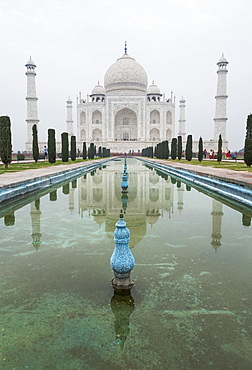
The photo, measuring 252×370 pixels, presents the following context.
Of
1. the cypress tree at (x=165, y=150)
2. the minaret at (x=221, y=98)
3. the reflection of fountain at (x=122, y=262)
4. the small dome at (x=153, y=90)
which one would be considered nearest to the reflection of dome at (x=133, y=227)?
the reflection of fountain at (x=122, y=262)

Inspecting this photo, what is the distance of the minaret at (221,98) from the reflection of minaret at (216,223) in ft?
123

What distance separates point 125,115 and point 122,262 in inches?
1985

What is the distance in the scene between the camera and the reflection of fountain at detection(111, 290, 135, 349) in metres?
1.53

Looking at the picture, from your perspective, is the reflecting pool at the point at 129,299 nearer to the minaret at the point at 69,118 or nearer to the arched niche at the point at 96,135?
the arched niche at the point at 96,135

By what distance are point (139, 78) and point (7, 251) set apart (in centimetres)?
4906

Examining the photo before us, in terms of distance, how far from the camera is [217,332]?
5.06 feet

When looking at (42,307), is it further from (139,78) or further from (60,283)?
(139,78)

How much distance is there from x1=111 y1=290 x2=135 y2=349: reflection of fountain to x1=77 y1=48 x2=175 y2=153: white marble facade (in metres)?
43.8

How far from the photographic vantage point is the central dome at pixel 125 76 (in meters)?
47.2

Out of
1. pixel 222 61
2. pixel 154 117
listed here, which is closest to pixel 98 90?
pixel 154 117

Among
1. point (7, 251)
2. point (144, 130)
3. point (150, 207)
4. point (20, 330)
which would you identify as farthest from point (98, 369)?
point (144, 130)

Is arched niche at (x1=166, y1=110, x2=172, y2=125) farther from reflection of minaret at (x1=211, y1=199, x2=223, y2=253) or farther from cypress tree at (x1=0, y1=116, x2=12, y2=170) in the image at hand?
reflection of minaret at (x1=211, y1=199, x2=223, y2=253)


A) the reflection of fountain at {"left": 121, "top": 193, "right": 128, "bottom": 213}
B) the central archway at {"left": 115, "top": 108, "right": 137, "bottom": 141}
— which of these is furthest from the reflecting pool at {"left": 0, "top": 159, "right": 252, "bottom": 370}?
the central archway at {"left": 115, "top": 108, "right": 137, "bottom": 141}

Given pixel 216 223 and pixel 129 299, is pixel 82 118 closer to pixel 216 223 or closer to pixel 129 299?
pixel 216 223
